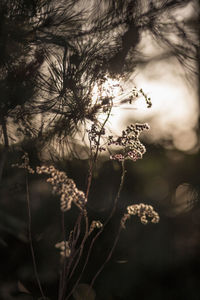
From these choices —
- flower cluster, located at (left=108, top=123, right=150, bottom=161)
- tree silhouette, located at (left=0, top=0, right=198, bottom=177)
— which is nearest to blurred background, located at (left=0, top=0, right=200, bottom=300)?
tree silhouette, located at (left=0, top=0, right=198, bottom=177)

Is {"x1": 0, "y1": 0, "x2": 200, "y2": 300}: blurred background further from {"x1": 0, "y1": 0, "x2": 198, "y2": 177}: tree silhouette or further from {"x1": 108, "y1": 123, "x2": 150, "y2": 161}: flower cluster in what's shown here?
{"x1": 108, "y1": 123, "x2": 150, "y2": 161}: flower cluster

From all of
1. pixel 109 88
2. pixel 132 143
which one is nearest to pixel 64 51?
pixel 109 88

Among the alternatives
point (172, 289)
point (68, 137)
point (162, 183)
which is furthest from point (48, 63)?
point (172, 289)

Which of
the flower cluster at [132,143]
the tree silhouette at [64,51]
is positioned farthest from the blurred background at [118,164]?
the flower cluster at [132,143]

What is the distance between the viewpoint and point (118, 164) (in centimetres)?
87

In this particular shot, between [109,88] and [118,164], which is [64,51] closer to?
[109,88]

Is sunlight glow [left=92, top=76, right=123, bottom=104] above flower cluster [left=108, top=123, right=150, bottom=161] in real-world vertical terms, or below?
above

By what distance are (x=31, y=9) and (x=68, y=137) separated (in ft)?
0.98

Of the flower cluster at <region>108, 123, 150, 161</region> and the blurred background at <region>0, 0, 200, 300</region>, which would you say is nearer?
the flower cluster at <region>108, 123, 150, 161</region>

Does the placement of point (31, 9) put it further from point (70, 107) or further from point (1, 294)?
point (1, 294)

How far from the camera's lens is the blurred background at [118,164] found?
707 millimetres

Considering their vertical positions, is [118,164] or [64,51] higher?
[64,51]

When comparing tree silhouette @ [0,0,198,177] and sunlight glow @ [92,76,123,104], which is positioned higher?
tree silhouette @ [0,0,198,177]

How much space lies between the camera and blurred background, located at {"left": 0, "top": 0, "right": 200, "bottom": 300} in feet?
2.32
